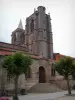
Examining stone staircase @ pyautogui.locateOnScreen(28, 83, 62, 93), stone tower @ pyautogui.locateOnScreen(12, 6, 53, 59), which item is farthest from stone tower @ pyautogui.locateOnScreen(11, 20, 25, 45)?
stone staircase @ pyautogui.locateOnScreen(28, 83, 62, 93)

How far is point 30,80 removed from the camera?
4316 centimetres

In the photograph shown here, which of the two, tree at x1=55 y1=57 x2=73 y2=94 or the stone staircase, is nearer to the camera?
tree at x1=55 y1=57 x2=73 y2=94

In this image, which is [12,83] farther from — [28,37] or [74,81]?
[28,37]

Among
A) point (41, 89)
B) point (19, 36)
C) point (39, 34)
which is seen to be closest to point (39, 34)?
point (39, 34)

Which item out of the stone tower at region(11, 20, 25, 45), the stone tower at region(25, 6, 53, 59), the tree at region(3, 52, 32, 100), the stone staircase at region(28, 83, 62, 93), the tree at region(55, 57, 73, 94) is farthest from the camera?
the stone tower at region(11, 20, 25, 45)

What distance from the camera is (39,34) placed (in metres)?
72.4

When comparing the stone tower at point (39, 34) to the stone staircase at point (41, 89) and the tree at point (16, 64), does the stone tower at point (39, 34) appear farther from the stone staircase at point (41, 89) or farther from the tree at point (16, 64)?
the tree at point (16, 64)

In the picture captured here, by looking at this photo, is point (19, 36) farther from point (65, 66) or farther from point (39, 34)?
point (65, 66)

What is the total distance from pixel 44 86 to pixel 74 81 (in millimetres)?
13240

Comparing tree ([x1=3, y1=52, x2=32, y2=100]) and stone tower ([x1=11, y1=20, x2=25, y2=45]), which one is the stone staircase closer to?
tree ([x1=3, y1=52, x2=32, y2=100])

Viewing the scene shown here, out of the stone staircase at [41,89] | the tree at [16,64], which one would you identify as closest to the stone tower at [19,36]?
the stone staircase at [41,89]

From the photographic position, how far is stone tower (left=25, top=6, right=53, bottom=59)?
71.8m

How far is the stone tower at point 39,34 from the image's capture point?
235 feet

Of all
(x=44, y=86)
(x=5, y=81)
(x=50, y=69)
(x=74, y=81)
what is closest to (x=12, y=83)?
(x=5, y=81)
